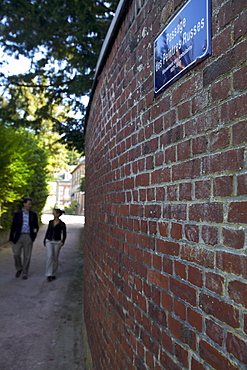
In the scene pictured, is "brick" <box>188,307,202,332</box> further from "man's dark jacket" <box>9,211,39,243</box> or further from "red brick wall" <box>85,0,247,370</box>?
"man's dark jacket" <box>9,211,39,243</box>

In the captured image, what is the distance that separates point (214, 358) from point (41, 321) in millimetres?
5269

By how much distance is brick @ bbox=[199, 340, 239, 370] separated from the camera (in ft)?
3.99

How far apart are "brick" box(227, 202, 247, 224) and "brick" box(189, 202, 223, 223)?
0.06m

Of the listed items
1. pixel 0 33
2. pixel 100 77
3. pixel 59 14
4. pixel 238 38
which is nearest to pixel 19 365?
pixel 100 77

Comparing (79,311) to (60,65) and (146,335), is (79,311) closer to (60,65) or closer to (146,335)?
(146,335)

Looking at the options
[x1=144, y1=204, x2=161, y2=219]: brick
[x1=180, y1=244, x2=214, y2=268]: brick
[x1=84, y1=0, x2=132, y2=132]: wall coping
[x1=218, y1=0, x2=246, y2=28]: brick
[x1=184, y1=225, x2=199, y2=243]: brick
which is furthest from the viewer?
[x1=84, y1=0, x2=132, y2=132]: wall coping

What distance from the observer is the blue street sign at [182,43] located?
145cm

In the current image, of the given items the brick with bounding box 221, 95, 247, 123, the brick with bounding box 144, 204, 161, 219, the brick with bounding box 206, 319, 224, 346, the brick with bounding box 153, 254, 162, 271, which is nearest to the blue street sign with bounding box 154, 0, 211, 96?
the brick with bounding box 221, 95, 247, 123

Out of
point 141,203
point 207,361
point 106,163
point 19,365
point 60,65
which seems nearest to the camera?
point 207,361

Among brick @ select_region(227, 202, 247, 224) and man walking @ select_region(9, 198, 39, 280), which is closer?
brick @ select_region(227, 202, 247, 224)

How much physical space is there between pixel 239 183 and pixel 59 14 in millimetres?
9890

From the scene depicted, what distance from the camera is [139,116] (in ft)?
7.49

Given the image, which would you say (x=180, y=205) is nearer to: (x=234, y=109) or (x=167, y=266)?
(x=167, y=266)

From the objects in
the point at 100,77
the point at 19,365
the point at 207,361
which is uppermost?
the point at 100,77
